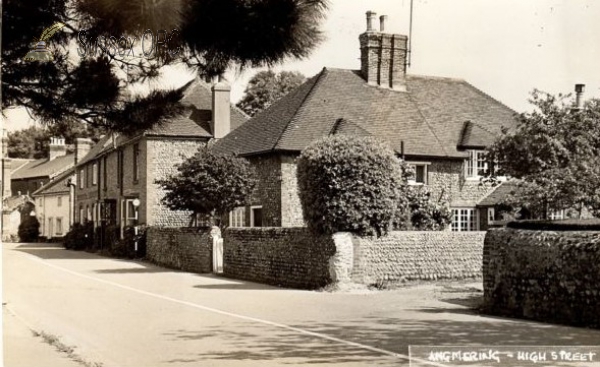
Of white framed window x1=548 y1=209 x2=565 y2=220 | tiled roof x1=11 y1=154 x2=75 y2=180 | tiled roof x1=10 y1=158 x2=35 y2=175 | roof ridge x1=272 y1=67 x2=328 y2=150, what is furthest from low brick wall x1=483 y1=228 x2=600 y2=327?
tiled roof x1=11 y1=154 x2=75 y2=180

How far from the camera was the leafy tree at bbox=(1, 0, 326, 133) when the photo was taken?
736 cm

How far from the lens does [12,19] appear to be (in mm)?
7402

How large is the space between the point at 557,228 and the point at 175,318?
730 centimetres

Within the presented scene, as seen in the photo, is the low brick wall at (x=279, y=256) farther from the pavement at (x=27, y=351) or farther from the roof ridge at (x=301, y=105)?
the pavement at (x=27, y=351)

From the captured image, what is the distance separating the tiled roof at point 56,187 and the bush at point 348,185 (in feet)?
132

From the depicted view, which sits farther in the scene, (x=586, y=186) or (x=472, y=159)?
(x=472, y=159)

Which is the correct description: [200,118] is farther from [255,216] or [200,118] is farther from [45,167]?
[45,167]

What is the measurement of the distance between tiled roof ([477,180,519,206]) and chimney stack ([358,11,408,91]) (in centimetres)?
619

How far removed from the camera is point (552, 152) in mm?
24547

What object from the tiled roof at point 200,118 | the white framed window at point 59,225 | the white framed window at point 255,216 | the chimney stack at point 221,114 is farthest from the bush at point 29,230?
the white framed window at point 255,216

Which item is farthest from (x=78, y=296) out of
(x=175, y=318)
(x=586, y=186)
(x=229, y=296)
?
(x=586, y=186)

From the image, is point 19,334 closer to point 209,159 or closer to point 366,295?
point 366,295

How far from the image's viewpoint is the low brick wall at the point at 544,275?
1214 cm

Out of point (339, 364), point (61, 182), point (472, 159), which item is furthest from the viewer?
point (61, 182)
